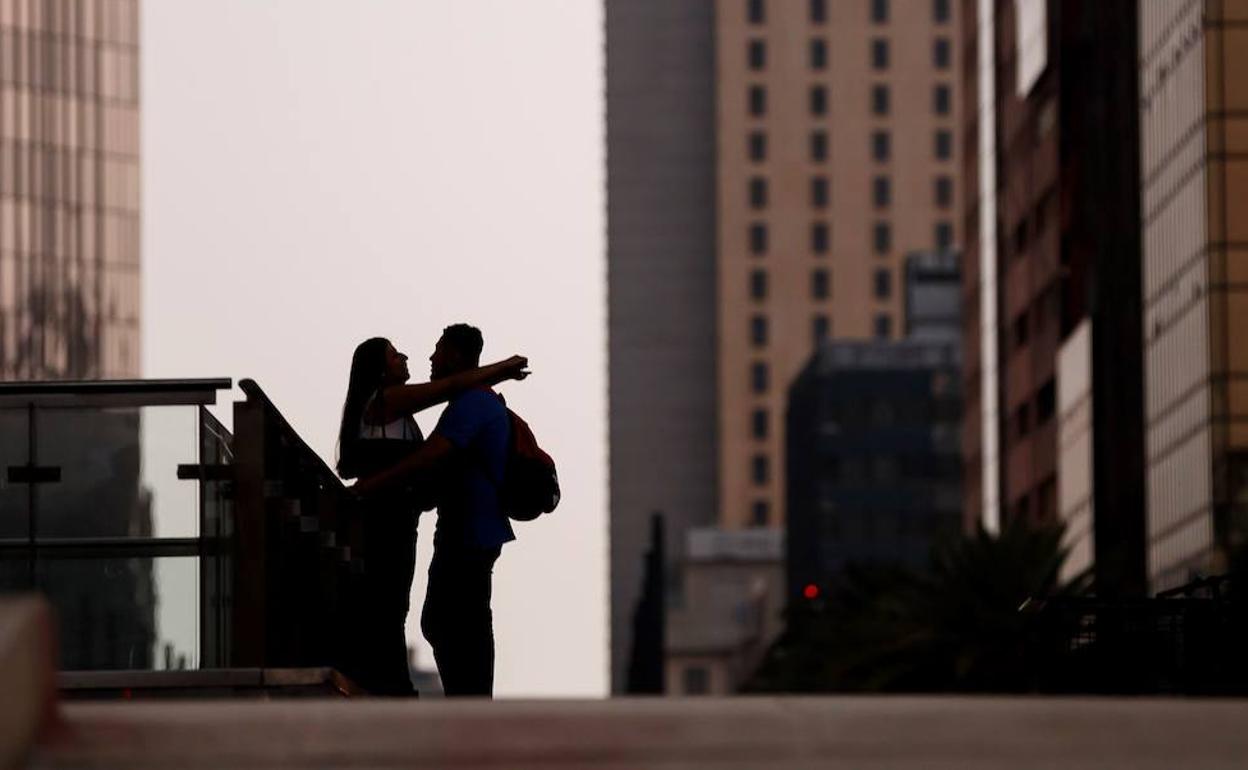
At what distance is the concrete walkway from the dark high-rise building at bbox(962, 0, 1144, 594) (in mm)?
43938

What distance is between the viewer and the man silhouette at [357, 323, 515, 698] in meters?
14.8

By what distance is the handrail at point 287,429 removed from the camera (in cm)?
1547

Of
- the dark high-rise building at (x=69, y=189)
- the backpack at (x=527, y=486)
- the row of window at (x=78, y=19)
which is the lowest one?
the backpack at (x=527, y=486)

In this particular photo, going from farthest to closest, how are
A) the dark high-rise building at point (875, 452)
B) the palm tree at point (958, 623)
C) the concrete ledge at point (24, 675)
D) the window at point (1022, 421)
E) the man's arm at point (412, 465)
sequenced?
1. the dark high-rise building at point (875, 452)
2. the window at point (1022, 421)
3. the palm tree at point (958, 623)
4. the man's arm at point (412, 465)
5. the concrete ledge at point (24, 675)

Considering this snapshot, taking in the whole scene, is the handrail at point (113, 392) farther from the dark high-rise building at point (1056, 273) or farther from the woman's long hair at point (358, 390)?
the dark high-rise building at point (1056, 273)

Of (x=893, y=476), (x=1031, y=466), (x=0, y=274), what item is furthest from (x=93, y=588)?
(x=893, y=476)

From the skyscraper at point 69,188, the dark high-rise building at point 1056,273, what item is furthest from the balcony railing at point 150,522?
the skyscraper at point 69,188

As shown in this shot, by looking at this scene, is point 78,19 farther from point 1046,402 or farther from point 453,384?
point 453,384

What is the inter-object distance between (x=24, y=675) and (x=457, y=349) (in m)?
5.76

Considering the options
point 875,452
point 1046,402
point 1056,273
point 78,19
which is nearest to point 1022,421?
point 1046,402

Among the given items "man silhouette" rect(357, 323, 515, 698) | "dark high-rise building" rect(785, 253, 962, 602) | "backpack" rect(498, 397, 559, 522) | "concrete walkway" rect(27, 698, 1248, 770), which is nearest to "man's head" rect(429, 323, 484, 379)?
"man silhouette" rect(357, 323, 515, 698)

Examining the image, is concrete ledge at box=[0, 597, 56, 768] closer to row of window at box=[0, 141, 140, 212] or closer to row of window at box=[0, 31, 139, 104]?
row of window at box=[0, 141, 140, 212]

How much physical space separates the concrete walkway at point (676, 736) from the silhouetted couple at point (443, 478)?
4.76 metres

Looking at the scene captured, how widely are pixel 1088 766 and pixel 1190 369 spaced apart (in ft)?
182
